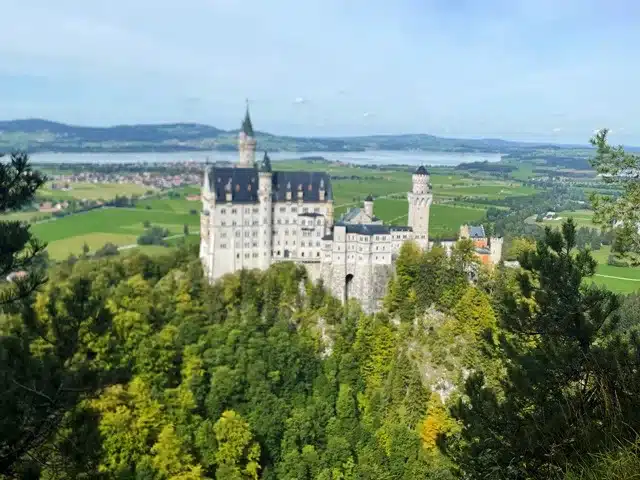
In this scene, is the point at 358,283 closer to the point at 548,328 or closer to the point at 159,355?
the point at 159,355

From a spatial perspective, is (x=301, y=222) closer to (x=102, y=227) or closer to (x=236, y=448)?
(x=236, y=448)

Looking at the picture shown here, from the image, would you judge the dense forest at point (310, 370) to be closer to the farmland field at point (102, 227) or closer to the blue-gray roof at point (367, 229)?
the blue-gray roof at point (367, 229)

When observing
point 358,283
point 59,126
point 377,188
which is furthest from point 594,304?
point 59,126

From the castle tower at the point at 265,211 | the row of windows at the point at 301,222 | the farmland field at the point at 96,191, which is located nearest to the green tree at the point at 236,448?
the castle tower at the point at 265,211

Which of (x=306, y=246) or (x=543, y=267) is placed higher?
(x=543, y=267)

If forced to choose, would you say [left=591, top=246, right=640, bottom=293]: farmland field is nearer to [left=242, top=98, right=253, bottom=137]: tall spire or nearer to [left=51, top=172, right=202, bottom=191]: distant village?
[left=242, top=98, right=253, bottom=137]: tall spire

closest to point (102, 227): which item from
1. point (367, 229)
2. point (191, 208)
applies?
point (191, 208)
